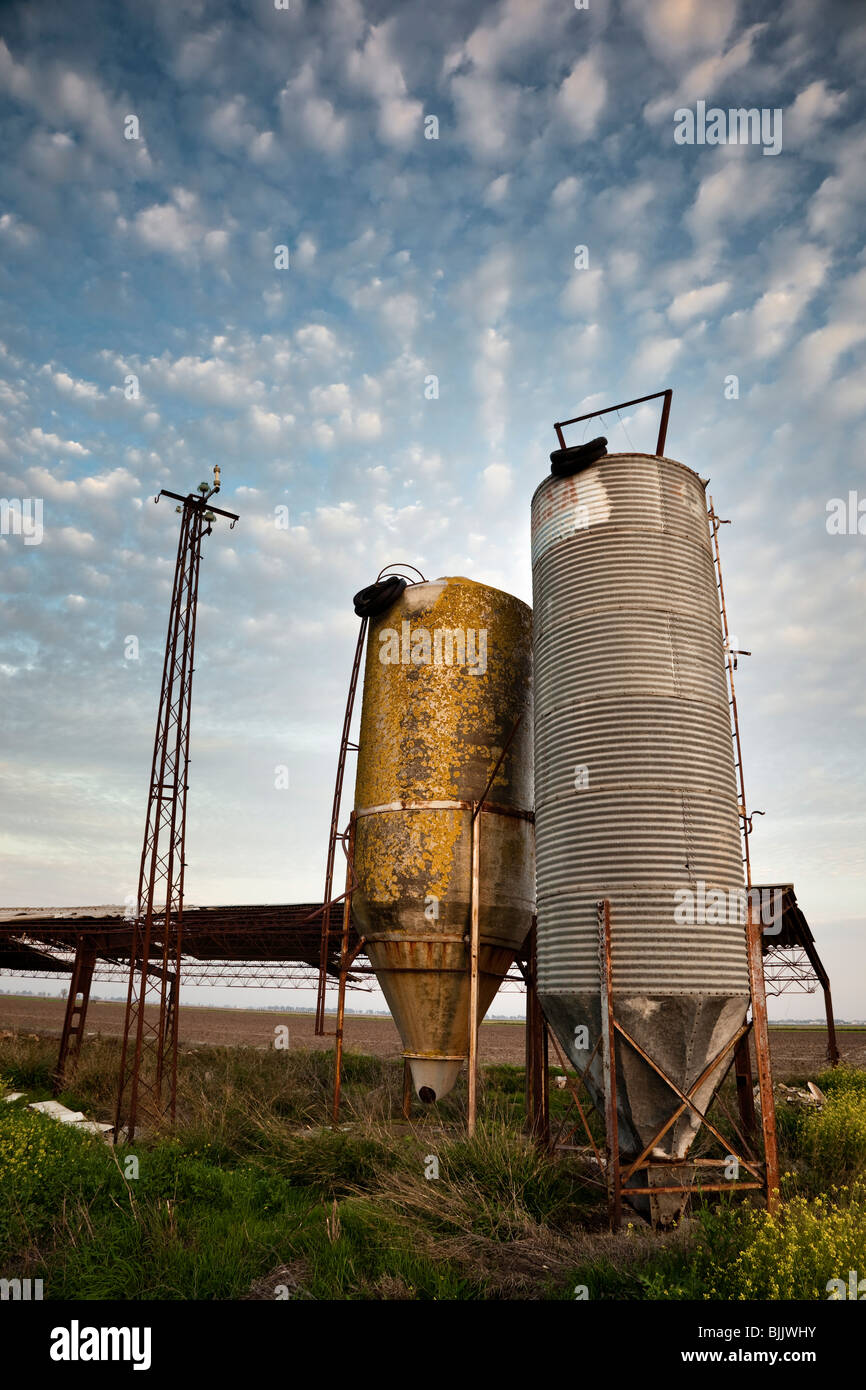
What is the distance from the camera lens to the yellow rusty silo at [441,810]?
1406 centimetres

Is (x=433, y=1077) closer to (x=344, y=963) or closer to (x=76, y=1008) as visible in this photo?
(x=344, y=963)

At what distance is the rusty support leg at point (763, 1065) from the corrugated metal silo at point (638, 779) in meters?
0.22

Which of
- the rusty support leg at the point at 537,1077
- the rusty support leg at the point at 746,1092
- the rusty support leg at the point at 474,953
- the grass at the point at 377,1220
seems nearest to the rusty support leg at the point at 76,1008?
the grass at the point at 377,1220

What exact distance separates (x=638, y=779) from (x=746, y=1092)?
6.51m

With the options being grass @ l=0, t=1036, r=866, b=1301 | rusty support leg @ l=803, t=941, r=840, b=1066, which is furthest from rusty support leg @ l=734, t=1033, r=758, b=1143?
rusty support leg @ l=803, t=941, r=840, b=1066

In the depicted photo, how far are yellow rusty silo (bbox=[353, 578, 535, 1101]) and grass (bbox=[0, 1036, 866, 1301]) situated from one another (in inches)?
89.8

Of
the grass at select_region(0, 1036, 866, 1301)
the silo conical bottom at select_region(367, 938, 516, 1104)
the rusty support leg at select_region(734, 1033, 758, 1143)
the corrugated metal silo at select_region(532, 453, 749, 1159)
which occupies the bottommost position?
the grass at select_region(0, 1036, 866, 1301)

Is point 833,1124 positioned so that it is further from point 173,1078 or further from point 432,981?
point 173,1078

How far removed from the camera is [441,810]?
14.3m

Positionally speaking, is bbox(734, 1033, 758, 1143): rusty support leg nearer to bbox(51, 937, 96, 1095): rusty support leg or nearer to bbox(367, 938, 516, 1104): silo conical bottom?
bbox(367, 938, 516, 1104): silo conical bottom

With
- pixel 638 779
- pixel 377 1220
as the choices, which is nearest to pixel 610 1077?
pixel 377 1220

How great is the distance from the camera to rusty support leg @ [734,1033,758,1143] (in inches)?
520

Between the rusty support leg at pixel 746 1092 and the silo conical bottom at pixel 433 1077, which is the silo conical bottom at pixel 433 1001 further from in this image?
the rusty support leg at pixel 746 1092

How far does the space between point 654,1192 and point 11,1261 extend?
716cm
